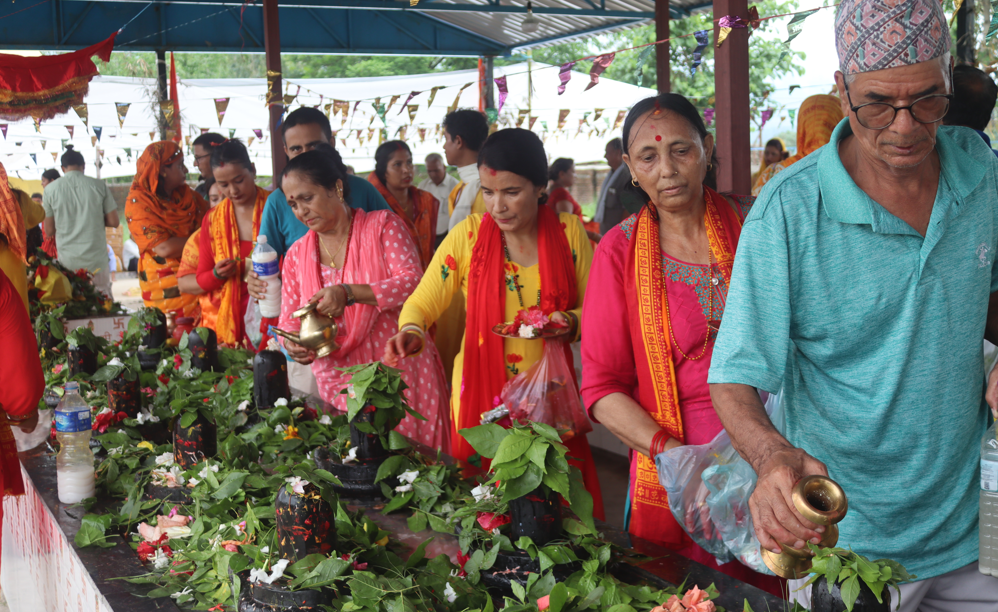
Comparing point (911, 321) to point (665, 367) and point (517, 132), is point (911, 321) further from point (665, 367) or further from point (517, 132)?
point (517, 132)

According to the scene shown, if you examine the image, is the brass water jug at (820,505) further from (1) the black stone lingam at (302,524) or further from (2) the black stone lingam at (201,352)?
(2) the black stone lingam at (201,352)

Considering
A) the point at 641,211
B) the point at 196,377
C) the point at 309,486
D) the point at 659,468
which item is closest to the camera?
the point at 309,486

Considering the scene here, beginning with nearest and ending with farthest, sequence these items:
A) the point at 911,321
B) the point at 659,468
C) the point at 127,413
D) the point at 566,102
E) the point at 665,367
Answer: the point at 911,321 → the point at 659,468 → the point at 665,367 → the point at 127,413 → the point at 566,102

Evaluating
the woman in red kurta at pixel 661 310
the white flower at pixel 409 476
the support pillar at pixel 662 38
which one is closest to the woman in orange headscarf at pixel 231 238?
the white flower at pixel 409 476

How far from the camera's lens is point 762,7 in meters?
15.4

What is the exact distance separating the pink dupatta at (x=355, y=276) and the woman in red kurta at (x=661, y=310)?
1.18 metres

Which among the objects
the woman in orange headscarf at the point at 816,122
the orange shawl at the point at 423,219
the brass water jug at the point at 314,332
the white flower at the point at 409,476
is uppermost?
the woman in orange headscarf at the point at 816,122

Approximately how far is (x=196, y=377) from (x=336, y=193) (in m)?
0.76

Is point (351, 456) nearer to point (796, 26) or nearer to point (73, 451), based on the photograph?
point (73, 451)

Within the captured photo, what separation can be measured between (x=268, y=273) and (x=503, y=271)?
0.87 m

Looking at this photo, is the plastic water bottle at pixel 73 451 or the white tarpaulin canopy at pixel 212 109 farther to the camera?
the white tarpaulin canopy at pixel 212 109

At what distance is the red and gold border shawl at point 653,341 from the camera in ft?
5.59

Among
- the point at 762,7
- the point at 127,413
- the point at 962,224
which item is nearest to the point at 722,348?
the point at 962,224

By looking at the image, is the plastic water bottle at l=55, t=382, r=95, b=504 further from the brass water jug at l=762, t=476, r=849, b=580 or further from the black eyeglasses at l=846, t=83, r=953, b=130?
the black eyeglasses at l=846, t=83, r=953, b=130
